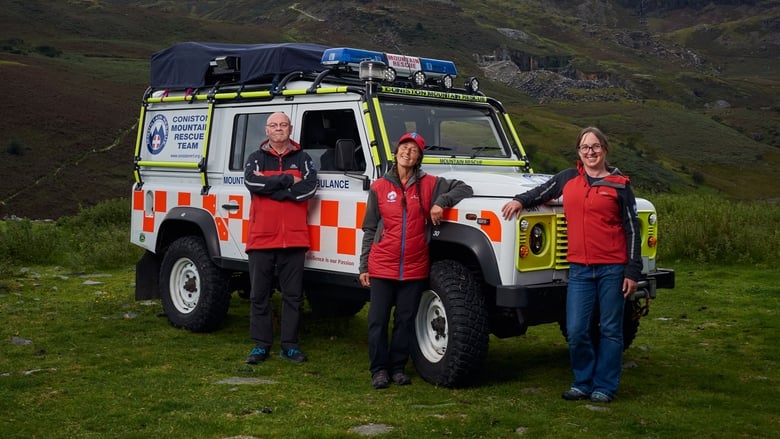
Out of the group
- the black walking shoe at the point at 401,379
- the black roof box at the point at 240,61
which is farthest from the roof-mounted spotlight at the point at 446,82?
the black walking shoe at the point at 401,379

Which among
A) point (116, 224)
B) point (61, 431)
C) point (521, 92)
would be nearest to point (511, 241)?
point (61, 431)

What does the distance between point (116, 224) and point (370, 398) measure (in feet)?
45.1

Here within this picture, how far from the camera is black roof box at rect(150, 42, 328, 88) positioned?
8266mm

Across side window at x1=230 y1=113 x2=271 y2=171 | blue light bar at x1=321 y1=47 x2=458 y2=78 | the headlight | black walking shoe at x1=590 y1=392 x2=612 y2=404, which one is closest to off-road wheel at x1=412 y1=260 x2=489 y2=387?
the headlight

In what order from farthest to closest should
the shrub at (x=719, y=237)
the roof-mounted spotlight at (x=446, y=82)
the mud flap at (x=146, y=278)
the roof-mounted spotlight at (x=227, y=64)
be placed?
the shrub at (x=719, y=237) → the mud flap at (x=146, y=278) → the roof-mounted spotlight at (x=227, y=64) → the roof-mounted spotlight at (x=446, y=82)

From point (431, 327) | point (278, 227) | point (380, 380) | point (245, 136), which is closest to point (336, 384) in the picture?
point (380, 380)

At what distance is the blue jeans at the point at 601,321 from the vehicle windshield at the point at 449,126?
192 cm

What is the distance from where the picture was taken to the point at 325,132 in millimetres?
7977

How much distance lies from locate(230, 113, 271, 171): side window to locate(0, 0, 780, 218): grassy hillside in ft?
58.5

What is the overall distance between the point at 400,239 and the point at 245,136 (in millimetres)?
2477

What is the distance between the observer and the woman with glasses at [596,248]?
620cm

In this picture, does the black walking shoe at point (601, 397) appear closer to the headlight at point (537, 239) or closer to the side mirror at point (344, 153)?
the headlight at point (537, 239)

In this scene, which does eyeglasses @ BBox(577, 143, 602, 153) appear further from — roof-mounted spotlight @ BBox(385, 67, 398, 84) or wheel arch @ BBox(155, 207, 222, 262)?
wheel arch @ BBox(155, 207, 222, 262)

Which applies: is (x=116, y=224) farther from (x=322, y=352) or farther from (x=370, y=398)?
(x=370, y=398)
